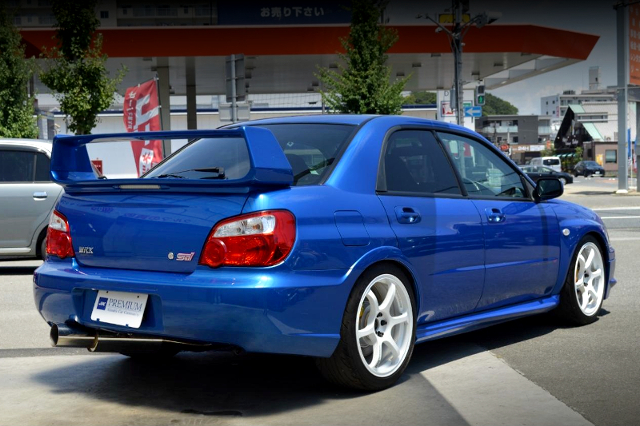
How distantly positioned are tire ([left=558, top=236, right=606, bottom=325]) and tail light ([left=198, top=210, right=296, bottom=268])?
9.72ft

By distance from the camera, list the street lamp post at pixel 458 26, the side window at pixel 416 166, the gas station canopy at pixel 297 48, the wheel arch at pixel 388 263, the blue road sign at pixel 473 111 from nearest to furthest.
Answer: the wheel arch at pixel 388 263
the side window at pixel 416 166
the gas station canopy at pixel 297 48
the street lamp post at pixel 458 26
the blue road sign at pixel 473 111

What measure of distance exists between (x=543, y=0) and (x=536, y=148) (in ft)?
430

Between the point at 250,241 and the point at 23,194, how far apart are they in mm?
7286

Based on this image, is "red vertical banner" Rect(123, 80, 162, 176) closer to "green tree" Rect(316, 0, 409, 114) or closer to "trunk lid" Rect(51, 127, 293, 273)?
"green tree" Rect(316, 0, 409, 114)

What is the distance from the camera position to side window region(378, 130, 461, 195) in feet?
16.7

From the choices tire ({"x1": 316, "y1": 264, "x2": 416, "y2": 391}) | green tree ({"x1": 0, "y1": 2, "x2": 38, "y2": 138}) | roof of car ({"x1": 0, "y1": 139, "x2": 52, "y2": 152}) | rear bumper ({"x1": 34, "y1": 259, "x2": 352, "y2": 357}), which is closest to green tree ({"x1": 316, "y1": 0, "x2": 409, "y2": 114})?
green tree ({"x1": 0, "y1": 2, "x2": 38, "y2": 138})

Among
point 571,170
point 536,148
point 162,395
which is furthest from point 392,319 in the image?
point 536,148

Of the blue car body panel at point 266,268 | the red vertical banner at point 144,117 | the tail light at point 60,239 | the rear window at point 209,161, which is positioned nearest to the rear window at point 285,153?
the rear window at point 209,161

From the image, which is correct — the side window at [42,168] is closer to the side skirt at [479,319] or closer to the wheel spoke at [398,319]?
the side skirt at [479,319]

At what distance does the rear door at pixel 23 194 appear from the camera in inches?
420

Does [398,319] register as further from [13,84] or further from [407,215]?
[13,84]

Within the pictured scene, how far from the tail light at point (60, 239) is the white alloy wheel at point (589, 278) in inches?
143

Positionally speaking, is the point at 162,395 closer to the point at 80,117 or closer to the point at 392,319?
the point at 392,319

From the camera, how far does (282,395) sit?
4707 mm
